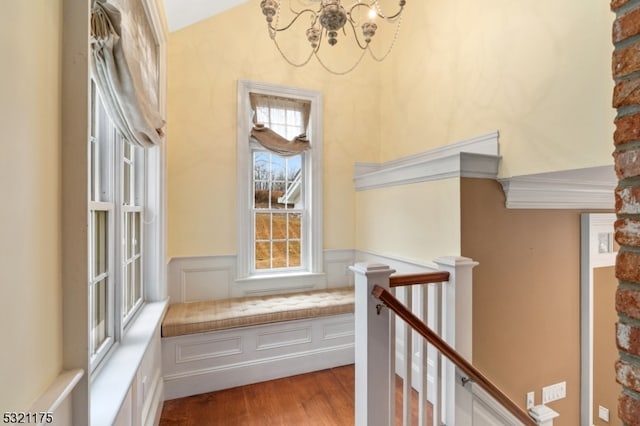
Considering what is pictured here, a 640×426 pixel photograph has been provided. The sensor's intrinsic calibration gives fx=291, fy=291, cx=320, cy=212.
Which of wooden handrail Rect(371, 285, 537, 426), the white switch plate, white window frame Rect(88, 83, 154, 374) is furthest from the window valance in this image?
the white switch plate

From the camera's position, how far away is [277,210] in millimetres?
3410

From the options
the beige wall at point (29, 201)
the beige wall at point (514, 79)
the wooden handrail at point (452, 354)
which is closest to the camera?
the beige wall at point (29, 201)

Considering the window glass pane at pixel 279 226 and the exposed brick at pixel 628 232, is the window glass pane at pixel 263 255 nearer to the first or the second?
the window glass pane at pixel 279 226

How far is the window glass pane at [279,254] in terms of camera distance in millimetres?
3410

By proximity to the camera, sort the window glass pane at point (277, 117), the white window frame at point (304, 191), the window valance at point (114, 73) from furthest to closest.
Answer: the window glass pane at point (277, 117), the white window frame at point (304, 191), the window valance at point (114, 73)

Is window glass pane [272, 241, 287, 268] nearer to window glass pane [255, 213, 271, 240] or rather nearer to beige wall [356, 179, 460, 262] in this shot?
window glass pane [255, 213, 271, 240]

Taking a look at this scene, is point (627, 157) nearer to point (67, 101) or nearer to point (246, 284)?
point (67, 101)

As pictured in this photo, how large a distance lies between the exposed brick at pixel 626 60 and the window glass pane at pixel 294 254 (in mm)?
3066

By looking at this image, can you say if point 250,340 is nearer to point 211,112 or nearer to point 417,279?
point 417,279

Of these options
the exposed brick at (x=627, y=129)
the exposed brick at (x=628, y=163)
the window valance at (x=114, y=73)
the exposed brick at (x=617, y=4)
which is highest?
the window valance at (x=114, y=73)

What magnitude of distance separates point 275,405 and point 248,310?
0.80 meters

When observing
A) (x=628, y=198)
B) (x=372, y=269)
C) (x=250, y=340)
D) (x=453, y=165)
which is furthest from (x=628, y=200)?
(x=250, y=340)

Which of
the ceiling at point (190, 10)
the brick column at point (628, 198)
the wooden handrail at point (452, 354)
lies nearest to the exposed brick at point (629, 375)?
the brick column at point (628, 198)

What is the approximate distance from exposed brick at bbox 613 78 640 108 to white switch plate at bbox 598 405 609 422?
3.39 meters
